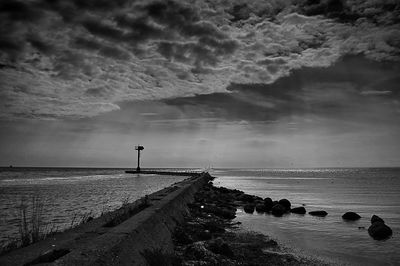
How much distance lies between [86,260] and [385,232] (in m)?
12.0

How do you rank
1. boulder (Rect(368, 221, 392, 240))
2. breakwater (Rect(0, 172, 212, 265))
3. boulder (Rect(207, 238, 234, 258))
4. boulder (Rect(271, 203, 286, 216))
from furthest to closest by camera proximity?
boulder (Rect(271, 203, 286, 216)), boulder (Rect(368, 221, 392, 240)), boulder (Rect(207, 238, 234, 258)), breakwater (Rect(0, 172, 212, 265))

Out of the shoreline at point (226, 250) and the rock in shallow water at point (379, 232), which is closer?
the shoreline at point (226, 250)

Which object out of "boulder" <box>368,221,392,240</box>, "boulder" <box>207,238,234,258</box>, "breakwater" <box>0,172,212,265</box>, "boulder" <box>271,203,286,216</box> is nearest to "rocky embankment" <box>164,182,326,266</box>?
"boulder" <box>207,238,234,258</box>

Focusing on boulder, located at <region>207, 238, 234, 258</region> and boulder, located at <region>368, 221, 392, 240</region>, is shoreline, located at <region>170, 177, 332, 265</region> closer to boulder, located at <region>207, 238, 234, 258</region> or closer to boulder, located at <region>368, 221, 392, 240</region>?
boulder, located at <region>207, 238, 234, 258</region>

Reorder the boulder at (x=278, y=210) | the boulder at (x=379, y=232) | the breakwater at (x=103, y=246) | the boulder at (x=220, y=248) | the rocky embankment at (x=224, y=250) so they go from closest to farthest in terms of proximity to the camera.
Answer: the breakwater at (x=103, y=246), the rocky embankment at (x=224, y=250), the boulder at (x=220, y=248), the boulder at (x=379, y=232), the boulder at (x=278, y=210)

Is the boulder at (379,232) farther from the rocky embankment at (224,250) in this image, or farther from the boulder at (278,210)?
the boulder at (278,210)

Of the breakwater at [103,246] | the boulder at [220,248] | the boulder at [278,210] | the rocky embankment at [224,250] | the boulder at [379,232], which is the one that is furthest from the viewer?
the boulder at [278,210]

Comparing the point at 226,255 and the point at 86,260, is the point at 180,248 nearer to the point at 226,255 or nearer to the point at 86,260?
the point at 226,255

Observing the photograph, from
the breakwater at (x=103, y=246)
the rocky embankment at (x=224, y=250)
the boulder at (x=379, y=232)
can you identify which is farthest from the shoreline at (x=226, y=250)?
the boulder at (x=379, y=232)

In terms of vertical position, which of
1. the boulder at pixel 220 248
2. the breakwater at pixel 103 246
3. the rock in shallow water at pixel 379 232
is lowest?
the rock in shallow water at pixel 379 232

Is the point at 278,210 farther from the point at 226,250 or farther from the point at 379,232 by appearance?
the point at 226,250

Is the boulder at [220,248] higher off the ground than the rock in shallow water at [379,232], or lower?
higher

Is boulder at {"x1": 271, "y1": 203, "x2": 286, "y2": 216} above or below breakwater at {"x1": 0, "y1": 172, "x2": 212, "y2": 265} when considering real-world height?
below

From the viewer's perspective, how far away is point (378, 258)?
10.0 meters
